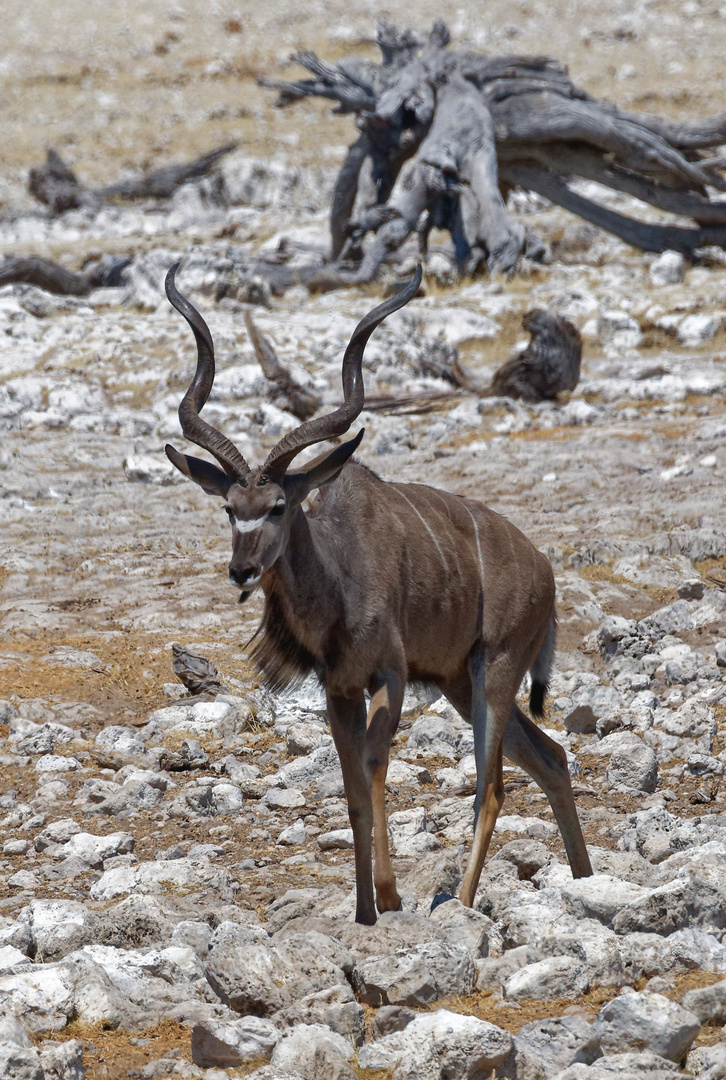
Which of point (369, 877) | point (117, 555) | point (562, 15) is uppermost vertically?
point (562, 15)

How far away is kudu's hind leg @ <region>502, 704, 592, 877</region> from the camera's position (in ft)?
18.9

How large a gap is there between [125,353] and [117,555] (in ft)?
18.6

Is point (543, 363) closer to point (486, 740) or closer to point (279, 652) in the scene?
point (486, 740)

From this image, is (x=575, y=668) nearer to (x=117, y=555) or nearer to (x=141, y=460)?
(x=117, y=555)

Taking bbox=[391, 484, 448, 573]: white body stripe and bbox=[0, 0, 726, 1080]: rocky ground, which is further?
bbox=[391, 484, 448, 573]: white body stripe

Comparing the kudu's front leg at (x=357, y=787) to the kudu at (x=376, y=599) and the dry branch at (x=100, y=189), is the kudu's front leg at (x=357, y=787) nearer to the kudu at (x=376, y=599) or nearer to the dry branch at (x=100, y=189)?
the kudu at (x=376, y=599)

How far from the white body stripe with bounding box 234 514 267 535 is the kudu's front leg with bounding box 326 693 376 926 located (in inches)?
32.8

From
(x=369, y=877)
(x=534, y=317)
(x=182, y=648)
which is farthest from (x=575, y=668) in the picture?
(x=534, y=317)

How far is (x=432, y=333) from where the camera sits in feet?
55.7

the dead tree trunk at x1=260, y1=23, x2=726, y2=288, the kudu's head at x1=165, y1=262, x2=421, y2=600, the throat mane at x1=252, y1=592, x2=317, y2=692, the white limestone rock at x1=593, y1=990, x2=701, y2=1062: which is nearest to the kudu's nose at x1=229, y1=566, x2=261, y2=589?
the kudu's head at x1=165, y1=262, x2=421, y2=600

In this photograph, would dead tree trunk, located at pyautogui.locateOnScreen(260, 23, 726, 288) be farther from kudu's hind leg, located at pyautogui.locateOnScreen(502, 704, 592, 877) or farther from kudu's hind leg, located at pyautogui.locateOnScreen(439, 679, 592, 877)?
kudu's hind leg, located at pyautogui.locateOnScreen(502, 704, 592, 877)

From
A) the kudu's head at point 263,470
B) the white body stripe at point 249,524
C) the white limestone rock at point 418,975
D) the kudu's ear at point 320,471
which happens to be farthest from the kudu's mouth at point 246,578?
the white limestone rock at point 418,975

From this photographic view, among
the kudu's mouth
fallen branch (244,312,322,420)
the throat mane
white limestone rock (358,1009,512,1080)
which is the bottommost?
fallen branch (244,312,322,420)

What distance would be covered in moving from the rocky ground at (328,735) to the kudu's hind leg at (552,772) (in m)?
0.13
